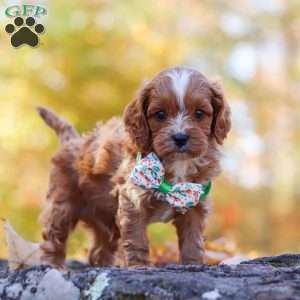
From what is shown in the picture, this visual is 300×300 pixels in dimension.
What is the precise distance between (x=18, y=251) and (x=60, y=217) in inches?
55.5

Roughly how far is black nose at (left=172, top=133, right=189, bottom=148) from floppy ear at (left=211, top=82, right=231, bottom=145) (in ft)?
1.54

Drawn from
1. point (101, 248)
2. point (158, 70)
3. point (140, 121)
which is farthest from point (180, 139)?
point (158, 70)

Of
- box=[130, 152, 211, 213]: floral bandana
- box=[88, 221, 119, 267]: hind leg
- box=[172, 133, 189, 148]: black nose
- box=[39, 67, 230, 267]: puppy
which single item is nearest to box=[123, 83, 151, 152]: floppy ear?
box=[39, 67, 230, 267]: puppy

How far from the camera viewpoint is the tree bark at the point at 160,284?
3.29 metres

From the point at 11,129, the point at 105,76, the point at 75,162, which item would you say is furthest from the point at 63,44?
the point at 75,162

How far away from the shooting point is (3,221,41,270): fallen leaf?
4633 millimetres

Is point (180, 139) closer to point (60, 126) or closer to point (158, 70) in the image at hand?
point (60, 126)

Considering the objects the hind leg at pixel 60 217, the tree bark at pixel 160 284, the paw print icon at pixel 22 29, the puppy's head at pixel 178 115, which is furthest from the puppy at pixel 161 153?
the paw print icon at pixel 22 29

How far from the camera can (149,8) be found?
14.7 meters

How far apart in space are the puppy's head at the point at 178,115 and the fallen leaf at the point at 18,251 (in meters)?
1.05

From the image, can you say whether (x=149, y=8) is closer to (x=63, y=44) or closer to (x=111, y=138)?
(x=63, y=44)

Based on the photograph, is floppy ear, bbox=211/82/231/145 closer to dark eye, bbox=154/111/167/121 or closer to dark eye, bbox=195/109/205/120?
dark eye, bbox=195/109/205/120

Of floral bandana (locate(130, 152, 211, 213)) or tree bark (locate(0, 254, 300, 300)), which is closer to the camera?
tree bark (locate(0, 254, 300, 300))

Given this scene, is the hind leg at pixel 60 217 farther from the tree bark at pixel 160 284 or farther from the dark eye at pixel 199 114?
the tree bark at pixel 160 284
